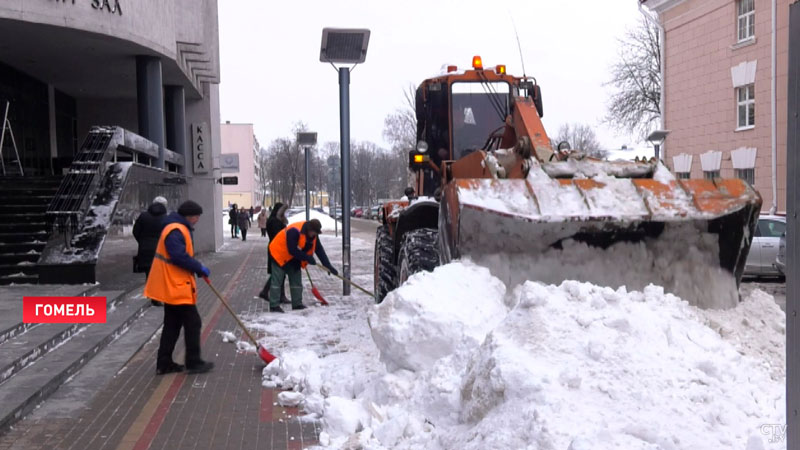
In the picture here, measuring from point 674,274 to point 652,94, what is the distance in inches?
1373

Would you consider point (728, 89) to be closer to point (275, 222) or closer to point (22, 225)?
point (275, 222)

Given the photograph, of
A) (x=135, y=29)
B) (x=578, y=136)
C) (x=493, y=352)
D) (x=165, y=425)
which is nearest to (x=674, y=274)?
(x=493, y=352)

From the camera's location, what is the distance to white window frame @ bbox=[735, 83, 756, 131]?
21.5 meters

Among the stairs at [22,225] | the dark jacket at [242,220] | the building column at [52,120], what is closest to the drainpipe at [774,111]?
the stairs at [22,225]

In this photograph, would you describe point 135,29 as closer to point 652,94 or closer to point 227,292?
point 227,292

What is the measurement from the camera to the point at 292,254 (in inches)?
392

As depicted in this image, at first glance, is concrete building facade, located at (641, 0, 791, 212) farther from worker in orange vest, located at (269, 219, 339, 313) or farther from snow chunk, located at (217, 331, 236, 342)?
snow chunk, located at (217, 331, 236, 342)

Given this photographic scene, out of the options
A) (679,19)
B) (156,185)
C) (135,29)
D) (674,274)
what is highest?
(679,19)

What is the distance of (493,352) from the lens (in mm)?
4398

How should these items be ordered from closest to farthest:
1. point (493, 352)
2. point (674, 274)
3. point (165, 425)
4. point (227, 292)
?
1. point (493, 352)
2. point (165, 425)
3. point (674, 274)
4. point (227, 292)

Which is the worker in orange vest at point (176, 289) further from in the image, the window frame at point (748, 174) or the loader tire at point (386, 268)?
the window frame at point (748, 174)
